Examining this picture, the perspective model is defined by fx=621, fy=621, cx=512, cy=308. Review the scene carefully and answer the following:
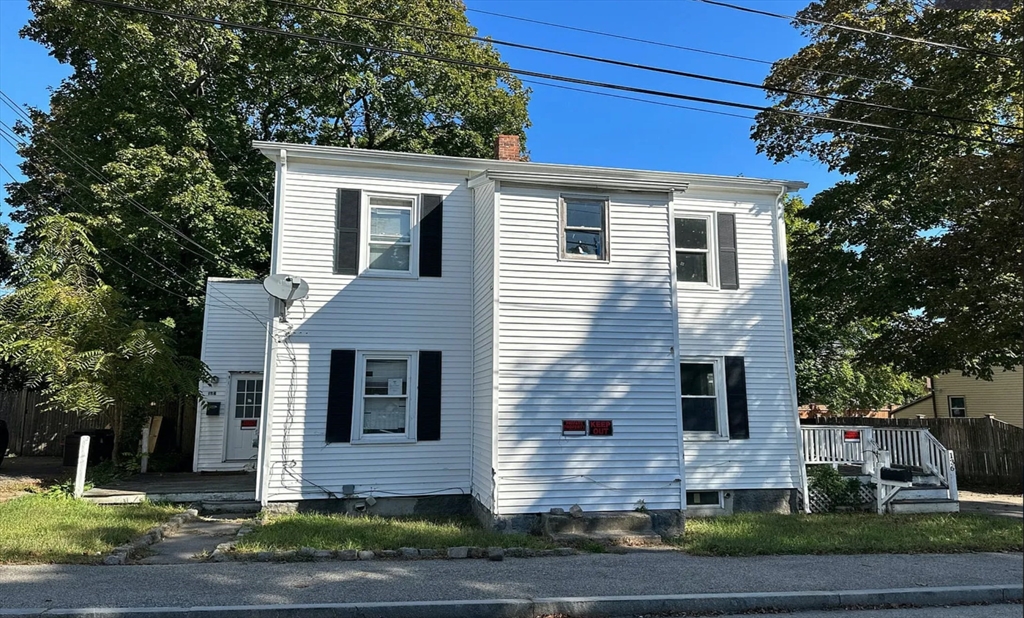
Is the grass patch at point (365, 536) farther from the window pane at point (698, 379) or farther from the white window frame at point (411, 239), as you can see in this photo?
the window pane at point (698, 379)

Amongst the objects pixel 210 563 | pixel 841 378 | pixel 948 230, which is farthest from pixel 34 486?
pixel 841 378

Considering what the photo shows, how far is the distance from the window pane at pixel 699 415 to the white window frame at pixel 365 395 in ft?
15.4

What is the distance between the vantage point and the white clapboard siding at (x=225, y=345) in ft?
43.8

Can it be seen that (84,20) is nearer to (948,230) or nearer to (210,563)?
(210,563)

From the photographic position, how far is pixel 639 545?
323 inches

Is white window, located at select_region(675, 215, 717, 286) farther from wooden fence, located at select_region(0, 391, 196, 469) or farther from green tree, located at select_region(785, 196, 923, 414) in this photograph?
wooden fence, located at select_region(0, 391, 196, 469)

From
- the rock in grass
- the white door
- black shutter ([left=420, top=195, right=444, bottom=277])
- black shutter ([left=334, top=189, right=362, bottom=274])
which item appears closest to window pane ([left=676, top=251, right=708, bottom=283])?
black shutter ([left=420, top=195, right=444, bottom=277])

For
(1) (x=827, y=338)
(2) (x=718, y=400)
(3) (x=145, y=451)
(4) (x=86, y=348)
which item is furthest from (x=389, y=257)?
(1) (x=827, y=338)

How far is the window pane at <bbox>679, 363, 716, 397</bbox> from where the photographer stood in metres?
11.0

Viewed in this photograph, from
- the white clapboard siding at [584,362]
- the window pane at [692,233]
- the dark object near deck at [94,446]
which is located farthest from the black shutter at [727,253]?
the dark object near deck at [94,446]

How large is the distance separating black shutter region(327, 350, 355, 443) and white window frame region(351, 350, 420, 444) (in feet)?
0.26

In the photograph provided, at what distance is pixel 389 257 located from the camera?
1054cm

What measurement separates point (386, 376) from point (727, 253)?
6555mm

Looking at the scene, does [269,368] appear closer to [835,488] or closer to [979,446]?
[835,488]
